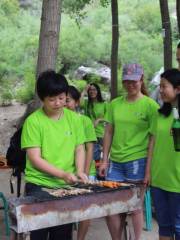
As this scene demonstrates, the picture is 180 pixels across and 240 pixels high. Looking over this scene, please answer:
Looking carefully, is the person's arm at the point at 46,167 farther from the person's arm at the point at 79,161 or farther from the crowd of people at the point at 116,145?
the person's arm at the point at 79,161

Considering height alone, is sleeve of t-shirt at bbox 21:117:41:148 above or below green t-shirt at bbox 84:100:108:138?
below

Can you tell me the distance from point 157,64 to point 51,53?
17845 mm

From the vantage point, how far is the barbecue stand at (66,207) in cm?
249

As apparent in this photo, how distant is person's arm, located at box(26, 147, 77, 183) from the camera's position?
2.79m

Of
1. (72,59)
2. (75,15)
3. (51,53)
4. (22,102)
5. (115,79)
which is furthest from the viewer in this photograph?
(72,59)

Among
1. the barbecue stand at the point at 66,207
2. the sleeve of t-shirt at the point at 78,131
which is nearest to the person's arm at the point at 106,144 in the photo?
the sleeve of t-shirt at the point at 78,131

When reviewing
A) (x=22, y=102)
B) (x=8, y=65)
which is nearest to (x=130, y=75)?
(x=22, y=102)

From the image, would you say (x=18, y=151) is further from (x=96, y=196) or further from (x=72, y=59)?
(x=72, y=59)

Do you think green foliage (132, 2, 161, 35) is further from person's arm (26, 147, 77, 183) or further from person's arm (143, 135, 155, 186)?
person's arm (26, 147, 77, 183)

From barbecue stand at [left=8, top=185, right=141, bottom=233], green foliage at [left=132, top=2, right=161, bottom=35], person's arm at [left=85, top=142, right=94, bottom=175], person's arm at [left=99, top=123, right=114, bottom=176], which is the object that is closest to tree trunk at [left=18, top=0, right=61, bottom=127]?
person's arm at [left=99, top=123, right=114, bottom=176]

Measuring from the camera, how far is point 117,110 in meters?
3.67

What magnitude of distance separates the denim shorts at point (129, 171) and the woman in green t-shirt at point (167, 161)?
0.35 m

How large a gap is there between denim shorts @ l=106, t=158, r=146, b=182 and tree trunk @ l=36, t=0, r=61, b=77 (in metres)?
1.72

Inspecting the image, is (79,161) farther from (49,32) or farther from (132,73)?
(49,32)
